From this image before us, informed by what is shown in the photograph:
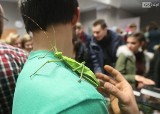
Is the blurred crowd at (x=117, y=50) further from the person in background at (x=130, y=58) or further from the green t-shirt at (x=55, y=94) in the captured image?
the green t-shirt at (x=55, y=94)

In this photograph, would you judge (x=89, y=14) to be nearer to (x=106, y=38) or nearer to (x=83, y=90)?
(x=106, y=38)

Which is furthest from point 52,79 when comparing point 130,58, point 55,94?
point 130,58

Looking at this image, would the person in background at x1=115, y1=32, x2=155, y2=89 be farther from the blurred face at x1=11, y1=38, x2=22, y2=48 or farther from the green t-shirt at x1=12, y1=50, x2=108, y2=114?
the blurred face at x1=11, y1=38, x2=22, y2=48

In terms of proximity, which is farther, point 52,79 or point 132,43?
point 132,43

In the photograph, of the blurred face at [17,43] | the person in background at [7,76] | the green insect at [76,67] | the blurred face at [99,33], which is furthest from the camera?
the blurred face at [17,43]

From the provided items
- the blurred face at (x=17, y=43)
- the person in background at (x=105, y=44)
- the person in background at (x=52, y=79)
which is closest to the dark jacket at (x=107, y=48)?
the person in background at (x=105, y=44)

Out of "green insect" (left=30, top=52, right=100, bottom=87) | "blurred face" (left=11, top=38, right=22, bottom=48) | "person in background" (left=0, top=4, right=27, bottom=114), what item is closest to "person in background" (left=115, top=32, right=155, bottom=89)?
"person in background" (left=0, top=4, right=27, bottom=114)

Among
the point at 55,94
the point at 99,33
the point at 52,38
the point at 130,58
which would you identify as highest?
the point at 52,38

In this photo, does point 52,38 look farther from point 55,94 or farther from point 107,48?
point 107,48
